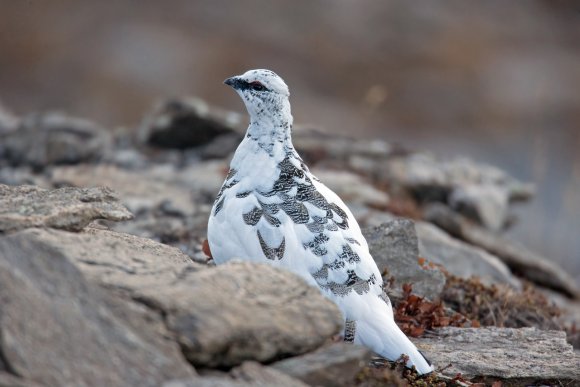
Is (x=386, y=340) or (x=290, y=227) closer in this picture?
(x=386, y=340)

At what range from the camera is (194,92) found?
60.8 ft

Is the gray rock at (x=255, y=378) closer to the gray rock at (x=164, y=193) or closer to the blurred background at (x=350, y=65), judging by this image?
the gray rock at (x=164, y=193)

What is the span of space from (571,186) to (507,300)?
7.77 metres

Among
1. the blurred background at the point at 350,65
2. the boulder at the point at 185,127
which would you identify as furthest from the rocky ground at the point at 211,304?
the blurred background at the point at 350,65

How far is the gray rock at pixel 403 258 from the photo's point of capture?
19.6 ft

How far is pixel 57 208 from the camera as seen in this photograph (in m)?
4.03

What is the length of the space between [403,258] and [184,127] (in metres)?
5.80

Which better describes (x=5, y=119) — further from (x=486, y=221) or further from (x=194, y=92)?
(x=486, y=221)

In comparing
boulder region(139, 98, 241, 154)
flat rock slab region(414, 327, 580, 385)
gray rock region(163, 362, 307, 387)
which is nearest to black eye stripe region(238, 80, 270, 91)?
flat rock slab region(414, 327, 580, 385)

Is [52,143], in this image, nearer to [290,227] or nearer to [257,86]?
[257,86]

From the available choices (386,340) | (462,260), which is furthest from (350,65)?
(386,340)

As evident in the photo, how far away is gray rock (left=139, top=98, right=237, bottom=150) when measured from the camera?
1116 centimetres

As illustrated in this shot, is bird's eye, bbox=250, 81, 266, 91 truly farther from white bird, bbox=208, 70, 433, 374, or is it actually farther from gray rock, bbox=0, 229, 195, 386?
gray rock, bbox=0, 229, 195, 386

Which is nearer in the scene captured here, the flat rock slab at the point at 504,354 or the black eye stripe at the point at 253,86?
the flat rock slab at the point at 504,354
